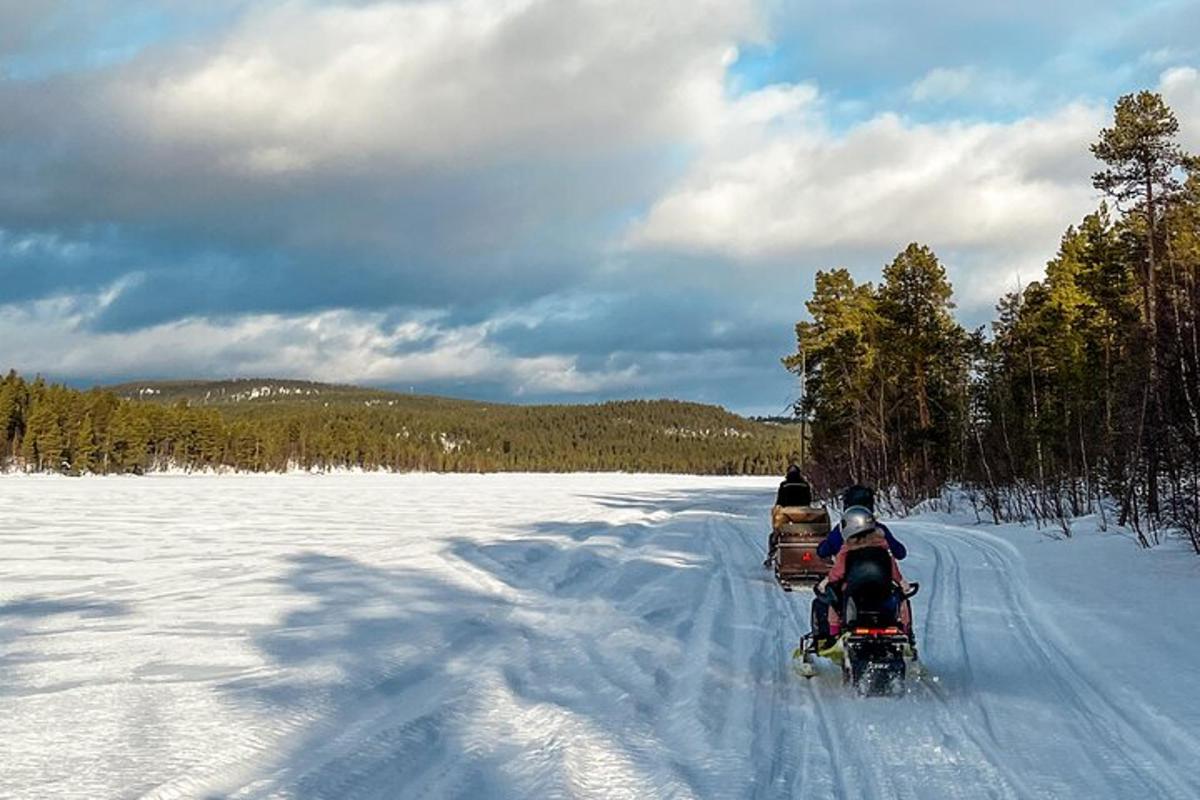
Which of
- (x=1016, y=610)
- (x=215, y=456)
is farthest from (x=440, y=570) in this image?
(x=215, y=456)

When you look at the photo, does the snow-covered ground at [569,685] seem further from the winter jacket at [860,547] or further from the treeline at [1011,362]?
the treeline at [1011,362]

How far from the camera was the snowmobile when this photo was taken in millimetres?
7191

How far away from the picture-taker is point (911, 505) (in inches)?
1438

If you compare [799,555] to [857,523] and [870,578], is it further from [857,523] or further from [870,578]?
[870,578]

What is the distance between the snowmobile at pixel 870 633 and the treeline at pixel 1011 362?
17470 mm

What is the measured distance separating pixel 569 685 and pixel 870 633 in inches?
98.9

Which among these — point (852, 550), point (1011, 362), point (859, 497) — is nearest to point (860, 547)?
→ point (852, 550)

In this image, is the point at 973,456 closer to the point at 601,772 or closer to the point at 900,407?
the point at 900,407

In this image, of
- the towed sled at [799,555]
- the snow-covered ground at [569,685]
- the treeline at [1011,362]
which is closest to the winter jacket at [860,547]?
the snow-covered ground at [569,685]

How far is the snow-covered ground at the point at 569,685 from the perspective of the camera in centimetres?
525

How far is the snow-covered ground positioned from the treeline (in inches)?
563

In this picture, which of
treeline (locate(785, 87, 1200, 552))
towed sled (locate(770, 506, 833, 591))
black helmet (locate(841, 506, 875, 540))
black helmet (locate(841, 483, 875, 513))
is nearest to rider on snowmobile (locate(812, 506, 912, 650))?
black helmet (locate(841, 506, 875, 540))

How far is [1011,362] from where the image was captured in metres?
44.5

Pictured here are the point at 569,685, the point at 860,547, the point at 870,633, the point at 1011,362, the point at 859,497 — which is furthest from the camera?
the point at 1011,362
